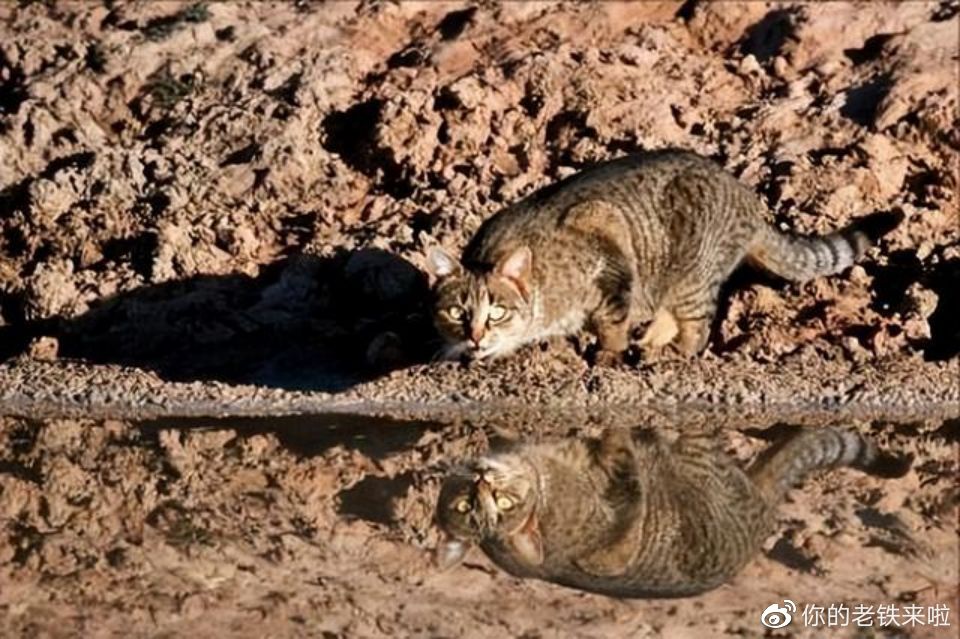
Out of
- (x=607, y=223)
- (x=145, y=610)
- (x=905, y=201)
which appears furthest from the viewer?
(x=905, y=201)

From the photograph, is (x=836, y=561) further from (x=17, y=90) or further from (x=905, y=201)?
(x=17, y=90)

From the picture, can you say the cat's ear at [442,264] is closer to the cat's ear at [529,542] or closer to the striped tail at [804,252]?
the striped tail at [804,252]

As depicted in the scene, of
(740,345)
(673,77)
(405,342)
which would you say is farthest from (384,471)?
(673,77)

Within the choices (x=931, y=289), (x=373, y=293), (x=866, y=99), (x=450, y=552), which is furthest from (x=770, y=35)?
(x=450, y=552)

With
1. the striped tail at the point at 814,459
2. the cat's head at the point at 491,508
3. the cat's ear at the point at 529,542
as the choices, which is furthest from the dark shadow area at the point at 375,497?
the striped tail at the point at 814,459

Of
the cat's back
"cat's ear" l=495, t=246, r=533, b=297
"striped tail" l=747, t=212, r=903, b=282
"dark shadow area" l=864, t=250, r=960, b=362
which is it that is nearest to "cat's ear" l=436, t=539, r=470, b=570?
"cat's ear" l=495, t=246, r=533, b=297

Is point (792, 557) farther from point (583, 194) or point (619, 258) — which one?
point (583, 194)

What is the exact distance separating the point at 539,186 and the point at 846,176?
5.62ft

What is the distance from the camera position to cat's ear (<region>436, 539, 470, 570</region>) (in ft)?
26.7

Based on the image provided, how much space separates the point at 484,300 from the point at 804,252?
1832mm

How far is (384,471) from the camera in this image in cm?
941

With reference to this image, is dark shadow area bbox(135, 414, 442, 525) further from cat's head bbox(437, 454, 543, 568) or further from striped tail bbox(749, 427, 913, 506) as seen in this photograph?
striped tail bbox(749, 427, 913, 506)

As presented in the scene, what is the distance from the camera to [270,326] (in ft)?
37.5

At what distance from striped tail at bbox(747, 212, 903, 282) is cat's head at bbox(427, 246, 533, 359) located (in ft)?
4.27
